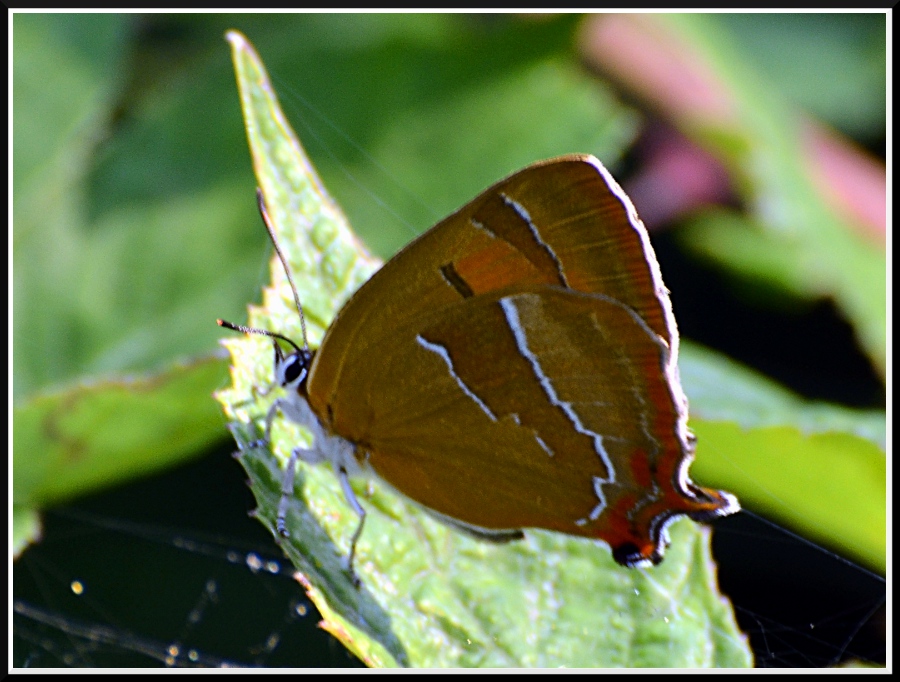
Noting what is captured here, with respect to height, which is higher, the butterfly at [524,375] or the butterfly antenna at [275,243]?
the butterfly antenna at [275,243]

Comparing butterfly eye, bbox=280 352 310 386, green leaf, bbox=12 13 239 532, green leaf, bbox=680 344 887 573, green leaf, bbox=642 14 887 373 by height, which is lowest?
green leaf, bbox=680 344 887 573

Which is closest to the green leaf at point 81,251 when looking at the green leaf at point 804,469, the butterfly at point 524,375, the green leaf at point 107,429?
the green leaf at point 107,429

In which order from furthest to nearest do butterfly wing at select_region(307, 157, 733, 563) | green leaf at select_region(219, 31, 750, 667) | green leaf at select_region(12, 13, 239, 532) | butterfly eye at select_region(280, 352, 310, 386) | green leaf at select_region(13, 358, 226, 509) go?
green leaf at select_region(12, 13, 239, 532) → green leaf at select_region(13, 358, 226, 509) → butterfly eye at select_region(280, 352, 310, 386) → green leaf at select_region(219, 31, 750, 667) → butterfly wing at select_region(307, 157, 733, 563)

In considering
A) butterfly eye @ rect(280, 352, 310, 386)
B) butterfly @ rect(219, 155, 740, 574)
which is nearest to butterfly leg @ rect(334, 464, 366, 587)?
butterfly @ rect(219, 155, 740, 574)

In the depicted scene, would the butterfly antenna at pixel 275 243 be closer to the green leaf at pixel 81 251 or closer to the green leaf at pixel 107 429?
the green leaf at pixel 107 429

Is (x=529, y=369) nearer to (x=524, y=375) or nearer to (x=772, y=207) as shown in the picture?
(x=524, y=375)

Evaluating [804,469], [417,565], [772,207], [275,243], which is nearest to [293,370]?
[275,243]

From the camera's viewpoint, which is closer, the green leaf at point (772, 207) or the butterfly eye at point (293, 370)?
the butterfly eye at point (293, 370)

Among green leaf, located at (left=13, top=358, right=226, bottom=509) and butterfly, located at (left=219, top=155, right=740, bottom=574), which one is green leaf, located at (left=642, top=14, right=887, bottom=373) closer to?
butterfly, located at (left=219, top=155, right=740, bottom=574)

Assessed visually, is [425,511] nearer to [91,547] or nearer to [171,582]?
[171,582]
